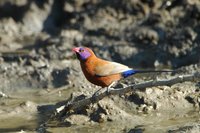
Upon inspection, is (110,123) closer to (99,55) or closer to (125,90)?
(125,90)

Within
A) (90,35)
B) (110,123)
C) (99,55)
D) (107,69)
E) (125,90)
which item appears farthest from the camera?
(90,35)

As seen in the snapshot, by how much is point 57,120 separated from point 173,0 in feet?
17.8

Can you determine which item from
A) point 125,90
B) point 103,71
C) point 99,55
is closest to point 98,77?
point 103,71

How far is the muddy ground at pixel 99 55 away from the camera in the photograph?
825 centimetres

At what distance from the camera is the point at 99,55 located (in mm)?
12406

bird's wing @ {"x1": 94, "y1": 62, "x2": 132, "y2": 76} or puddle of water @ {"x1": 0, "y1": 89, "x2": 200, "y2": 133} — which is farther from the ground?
bird's wing @ {"x1": 94, "y1": 62, "x2": 132, "y2": 76}

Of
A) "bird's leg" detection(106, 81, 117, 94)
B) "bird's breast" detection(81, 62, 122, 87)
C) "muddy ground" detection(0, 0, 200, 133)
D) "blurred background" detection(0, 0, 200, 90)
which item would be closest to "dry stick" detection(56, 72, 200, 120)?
"bird's leg" detection(106, 81, 117, 94)

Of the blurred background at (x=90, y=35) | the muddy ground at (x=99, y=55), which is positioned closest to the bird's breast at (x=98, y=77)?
the muddy ground at (x=99, y=55)

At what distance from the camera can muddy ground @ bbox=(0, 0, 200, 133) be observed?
8250mm

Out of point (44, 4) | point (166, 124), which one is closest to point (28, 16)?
point (44, 4)

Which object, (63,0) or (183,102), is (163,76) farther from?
(63,0)

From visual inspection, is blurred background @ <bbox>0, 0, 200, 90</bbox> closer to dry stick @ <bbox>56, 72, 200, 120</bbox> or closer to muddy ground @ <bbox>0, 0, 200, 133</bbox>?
muddy ground @ <bbox>0, 0, 200, 133</bbox>

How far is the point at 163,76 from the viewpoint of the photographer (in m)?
10.3

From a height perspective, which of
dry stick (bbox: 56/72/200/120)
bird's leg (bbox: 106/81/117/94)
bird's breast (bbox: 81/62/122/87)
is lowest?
dry stick (bbox: 56/72/200/120)
